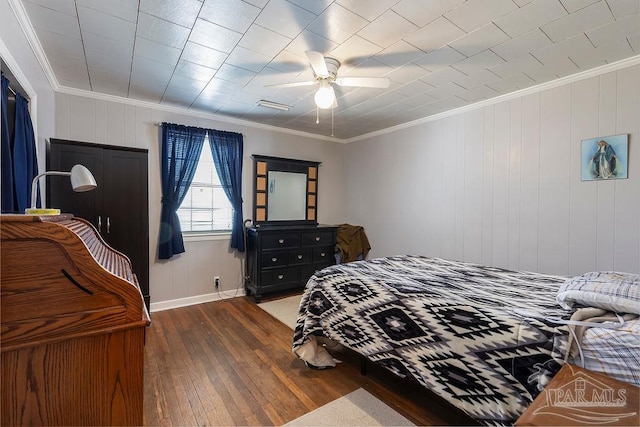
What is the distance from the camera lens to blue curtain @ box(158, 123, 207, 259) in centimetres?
353

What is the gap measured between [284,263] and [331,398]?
223 cm

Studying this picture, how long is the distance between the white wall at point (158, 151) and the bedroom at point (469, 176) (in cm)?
1

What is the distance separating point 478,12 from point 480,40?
13.6 inches

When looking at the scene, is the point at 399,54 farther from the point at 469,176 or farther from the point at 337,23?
the point at 469,176

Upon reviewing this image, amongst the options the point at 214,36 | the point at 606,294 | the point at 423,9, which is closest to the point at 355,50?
the point at 423,9

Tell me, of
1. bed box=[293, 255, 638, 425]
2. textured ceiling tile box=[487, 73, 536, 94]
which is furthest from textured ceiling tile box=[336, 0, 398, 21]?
bed box=[293, 255, 638, 425]

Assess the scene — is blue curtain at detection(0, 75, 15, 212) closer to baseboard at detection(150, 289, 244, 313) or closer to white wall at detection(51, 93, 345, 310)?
white wall at detection(51, 93, 345, 310)

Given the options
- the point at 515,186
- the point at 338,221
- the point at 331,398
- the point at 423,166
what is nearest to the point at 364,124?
the point at 423,166

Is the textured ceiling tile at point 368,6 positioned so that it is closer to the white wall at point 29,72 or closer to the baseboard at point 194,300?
the white wall at point 29,72


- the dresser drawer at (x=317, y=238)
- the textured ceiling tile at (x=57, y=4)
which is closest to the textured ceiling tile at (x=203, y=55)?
the textured ceiling tile at (x=57, y=4)

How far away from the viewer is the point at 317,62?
2.13 meters

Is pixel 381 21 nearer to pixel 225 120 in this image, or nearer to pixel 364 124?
pixel 364 124

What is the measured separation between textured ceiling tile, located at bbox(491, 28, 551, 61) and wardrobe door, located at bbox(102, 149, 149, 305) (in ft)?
11.3

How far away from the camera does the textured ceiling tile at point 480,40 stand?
2016mm
